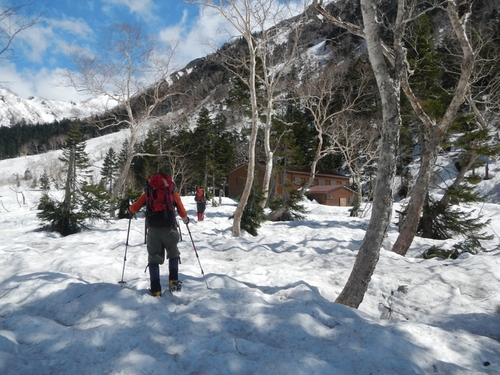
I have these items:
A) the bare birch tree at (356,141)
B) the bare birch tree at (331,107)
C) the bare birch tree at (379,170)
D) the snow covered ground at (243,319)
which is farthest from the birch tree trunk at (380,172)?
the bare birch tree at (356,141)

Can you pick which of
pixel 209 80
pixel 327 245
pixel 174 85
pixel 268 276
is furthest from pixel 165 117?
pixel 268 276

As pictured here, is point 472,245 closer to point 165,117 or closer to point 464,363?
point 464,363

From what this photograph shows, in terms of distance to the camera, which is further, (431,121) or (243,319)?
(431,121)

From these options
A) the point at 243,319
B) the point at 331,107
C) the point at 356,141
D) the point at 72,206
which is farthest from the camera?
the point at 331,107

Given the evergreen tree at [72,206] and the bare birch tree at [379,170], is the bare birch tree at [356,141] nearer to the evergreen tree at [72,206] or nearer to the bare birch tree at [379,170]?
the evergreen tree at [72,206]

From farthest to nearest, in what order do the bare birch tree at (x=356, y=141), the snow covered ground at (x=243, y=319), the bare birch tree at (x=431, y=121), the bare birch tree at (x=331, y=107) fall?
the bare birch tree at (x=356, y=141) → the bare birch tree at (x=331, y=107) → the bare birch tree at (x=431, y=121) → the snow covered ground at (x=243, y=319)

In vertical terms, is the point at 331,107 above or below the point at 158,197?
above

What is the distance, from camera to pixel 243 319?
3367mm

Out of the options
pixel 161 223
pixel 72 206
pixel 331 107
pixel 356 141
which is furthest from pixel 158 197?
pixel 331 107

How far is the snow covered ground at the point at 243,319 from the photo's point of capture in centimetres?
244

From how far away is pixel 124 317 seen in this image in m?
3.23

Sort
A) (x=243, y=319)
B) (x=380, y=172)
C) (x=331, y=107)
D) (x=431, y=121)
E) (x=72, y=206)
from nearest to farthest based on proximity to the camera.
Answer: (x=243, y=319) → (x=380, y=172) → (x=431, y=121) → (x=72, y=206) → (x=331, y=107)

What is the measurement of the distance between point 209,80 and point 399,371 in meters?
23.3

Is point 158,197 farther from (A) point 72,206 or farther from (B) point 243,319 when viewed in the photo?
(A) point 72,206
